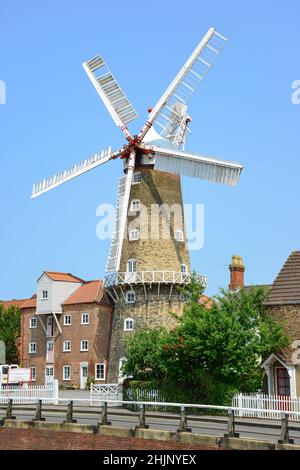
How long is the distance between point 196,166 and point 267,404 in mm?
21095

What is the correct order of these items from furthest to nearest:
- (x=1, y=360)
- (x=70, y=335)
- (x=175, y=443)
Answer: (x=70, y=335) < (x=1, y=360) < (x=175, y=443)

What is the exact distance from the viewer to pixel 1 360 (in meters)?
46.6

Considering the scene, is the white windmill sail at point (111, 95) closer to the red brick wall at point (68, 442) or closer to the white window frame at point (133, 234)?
the white window frame at point (133, 234)

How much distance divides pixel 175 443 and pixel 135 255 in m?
28.8

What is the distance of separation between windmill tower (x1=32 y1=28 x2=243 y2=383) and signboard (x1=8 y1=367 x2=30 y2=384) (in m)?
8.61

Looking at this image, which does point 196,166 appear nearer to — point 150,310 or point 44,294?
point 150,310

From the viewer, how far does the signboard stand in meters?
41.1

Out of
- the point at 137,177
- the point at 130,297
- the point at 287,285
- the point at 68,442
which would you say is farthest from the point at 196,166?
the point at 68,442

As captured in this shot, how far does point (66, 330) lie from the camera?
191 feet

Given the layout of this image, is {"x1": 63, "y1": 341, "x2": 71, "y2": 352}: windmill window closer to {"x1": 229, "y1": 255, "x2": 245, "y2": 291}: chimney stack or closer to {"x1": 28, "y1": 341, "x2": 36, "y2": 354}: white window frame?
{"x1": 28, "y1": 341, "x2": 36, "y2": 354}: white window frame

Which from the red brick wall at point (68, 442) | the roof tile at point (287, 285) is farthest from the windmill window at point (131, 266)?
the red brick wall at point (68, 442)

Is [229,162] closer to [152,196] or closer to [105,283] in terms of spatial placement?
[152,196]

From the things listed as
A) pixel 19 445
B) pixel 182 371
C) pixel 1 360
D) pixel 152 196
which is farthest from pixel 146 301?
pixel 19 445

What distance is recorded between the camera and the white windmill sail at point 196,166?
4803 cm
